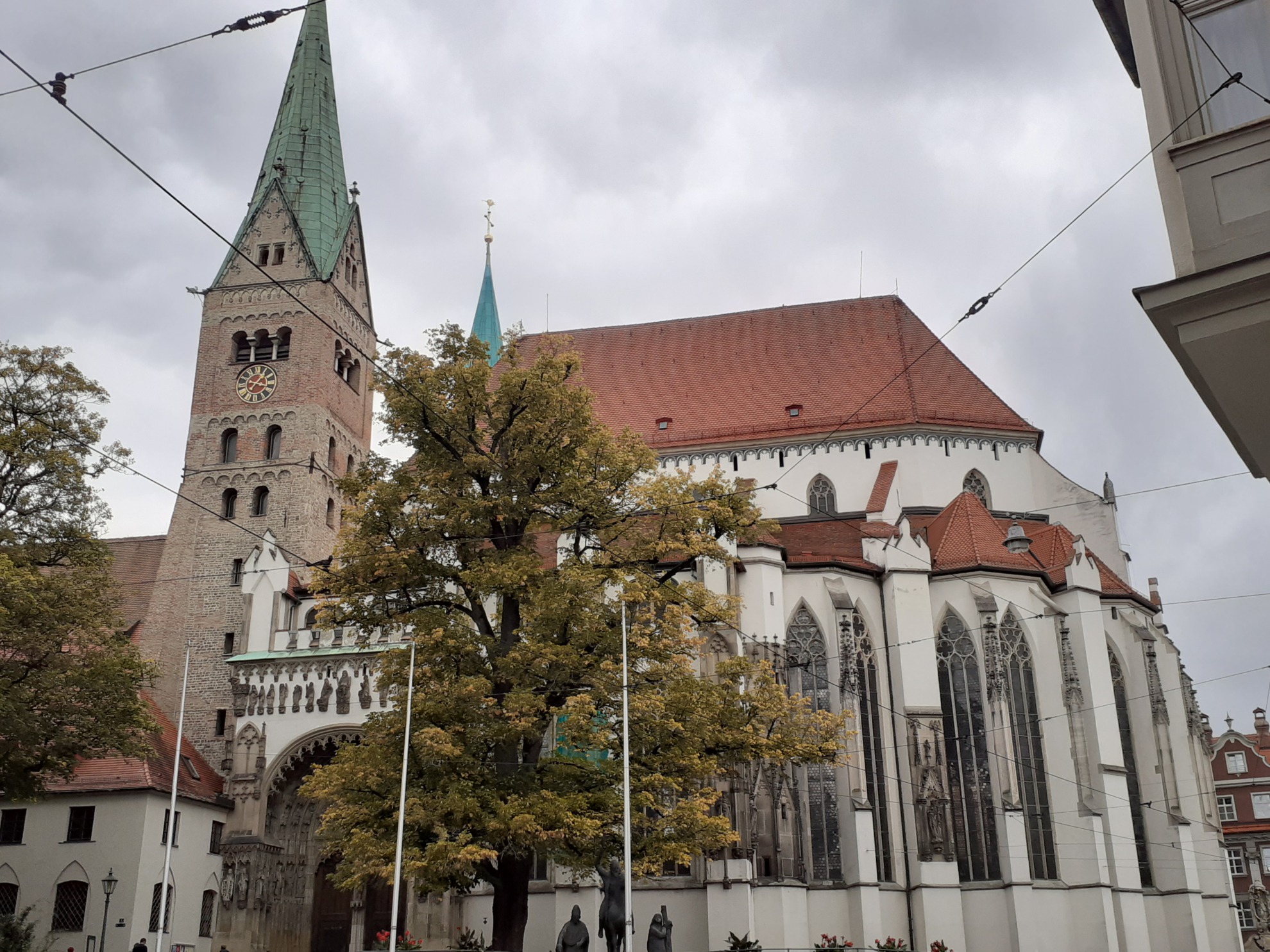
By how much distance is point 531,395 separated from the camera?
1997 centimetres

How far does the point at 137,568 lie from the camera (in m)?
39.8

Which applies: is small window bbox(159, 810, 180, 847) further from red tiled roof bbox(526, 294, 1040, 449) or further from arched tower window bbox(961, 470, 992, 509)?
arched tower window bbox(961, 470, 992, 509)

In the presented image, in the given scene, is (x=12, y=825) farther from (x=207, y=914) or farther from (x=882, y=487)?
(x=882, y=487)

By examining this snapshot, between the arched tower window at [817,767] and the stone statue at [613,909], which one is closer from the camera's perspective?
the stone statue at [613,909]

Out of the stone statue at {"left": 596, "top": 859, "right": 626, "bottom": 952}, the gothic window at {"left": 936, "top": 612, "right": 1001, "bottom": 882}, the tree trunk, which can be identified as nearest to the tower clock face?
the gothic window at {"left": 936, "top": 612, "right": 1001, "bottom": 882}

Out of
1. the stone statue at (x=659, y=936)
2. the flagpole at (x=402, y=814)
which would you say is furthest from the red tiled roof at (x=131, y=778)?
the stone statue at (x=659, y=936)

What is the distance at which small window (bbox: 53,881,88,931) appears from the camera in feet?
89.0

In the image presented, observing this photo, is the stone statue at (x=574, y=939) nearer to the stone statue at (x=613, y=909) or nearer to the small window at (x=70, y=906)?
the stone statue at (x=613, y=909)

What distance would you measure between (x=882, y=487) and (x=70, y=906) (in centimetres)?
2292

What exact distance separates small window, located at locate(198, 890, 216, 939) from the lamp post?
7.85 feet

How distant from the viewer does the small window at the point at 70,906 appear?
89.0 feet

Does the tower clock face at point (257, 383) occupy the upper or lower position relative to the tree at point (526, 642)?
upper

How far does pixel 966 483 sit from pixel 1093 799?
1021cm

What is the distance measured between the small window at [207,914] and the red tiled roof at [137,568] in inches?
413
